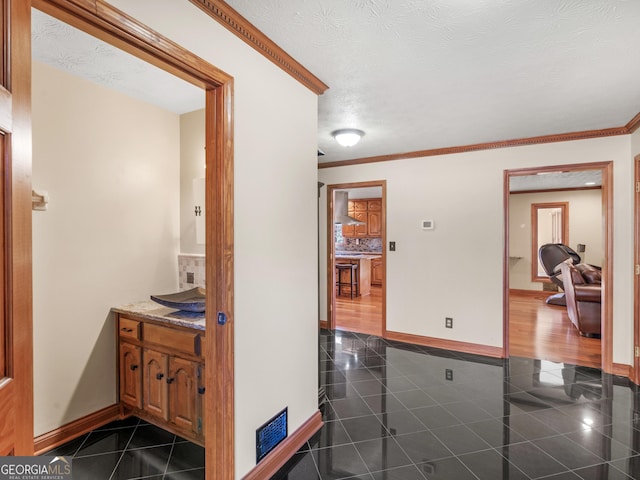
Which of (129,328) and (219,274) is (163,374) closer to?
(129,328)

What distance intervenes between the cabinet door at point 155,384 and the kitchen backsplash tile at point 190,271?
2.23 ft

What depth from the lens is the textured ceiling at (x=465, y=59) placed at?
156 centimetres

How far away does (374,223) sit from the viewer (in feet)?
28.2

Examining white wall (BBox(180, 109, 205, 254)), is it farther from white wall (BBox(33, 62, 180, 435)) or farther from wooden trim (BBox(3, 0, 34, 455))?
wooden trim (BBox(3, 0, 34, 455))

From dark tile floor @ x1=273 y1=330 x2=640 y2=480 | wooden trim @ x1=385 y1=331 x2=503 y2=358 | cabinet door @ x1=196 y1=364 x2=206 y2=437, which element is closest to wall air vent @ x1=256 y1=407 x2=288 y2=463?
dark tile floor @ x1=273 y1=330 x2=640 y2=480

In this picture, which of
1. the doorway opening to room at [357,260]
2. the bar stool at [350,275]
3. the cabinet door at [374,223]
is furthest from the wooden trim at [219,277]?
the cabinet door at [374,223]

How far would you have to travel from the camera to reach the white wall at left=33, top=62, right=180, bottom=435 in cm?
208

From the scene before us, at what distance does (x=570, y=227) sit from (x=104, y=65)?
8.62 m

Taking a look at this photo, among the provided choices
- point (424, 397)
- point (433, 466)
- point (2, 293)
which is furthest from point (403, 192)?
point (2, 293)

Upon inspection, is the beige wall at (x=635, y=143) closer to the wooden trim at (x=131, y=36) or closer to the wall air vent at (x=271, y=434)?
the wooden trim at (x=131, y=36)

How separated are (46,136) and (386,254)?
3.59m

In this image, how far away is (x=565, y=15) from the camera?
159 cm

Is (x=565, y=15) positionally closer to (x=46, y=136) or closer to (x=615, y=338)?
(x=46, y=136)

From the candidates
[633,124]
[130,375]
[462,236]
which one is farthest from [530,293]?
[130,375]
